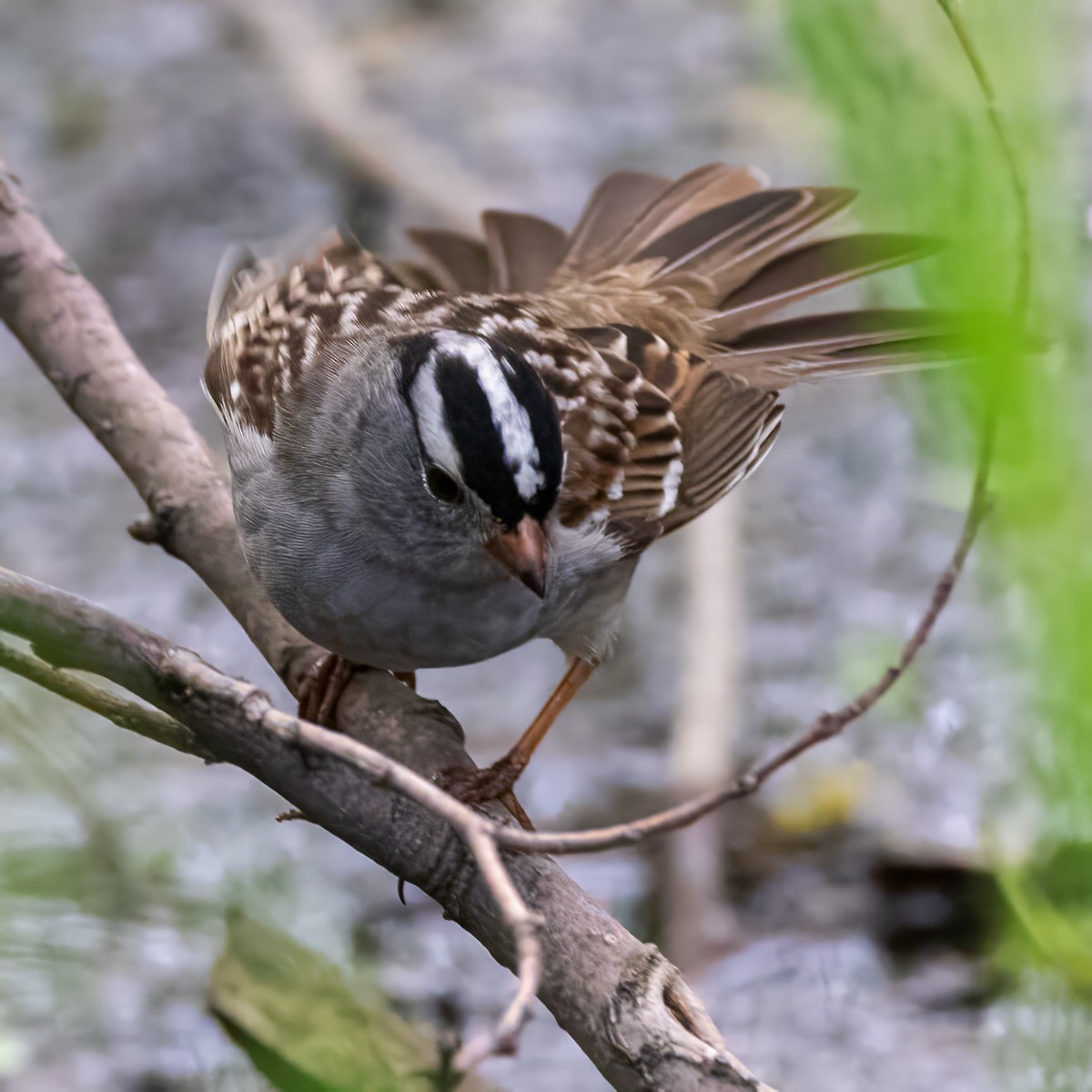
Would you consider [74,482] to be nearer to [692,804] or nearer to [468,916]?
[468,916]

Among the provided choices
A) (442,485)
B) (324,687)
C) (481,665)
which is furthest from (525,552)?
(481,665)

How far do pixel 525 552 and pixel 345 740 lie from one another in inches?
35.0

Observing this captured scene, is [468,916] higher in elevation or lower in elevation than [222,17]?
lower

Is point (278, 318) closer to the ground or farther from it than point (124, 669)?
farther from it

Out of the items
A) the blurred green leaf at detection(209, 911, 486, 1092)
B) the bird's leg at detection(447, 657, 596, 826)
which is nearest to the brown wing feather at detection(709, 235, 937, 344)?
the bird's leg at detection(447, 657, 596, 826)

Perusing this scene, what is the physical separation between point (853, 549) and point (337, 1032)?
11.0 feet

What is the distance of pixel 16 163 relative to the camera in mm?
5238

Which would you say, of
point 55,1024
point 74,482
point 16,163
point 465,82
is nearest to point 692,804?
point 55,1024

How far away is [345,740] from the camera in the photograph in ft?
3.96

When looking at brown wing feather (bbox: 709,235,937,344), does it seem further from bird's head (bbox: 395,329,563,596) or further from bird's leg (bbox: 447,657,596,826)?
bird's head (bbox: 395,329,563,596)

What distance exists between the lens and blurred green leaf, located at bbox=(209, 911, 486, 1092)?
883mm

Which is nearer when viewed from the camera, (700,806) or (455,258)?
(700,806)

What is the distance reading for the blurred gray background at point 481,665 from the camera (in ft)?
6.51

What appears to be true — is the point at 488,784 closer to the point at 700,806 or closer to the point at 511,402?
the point at 511,402
